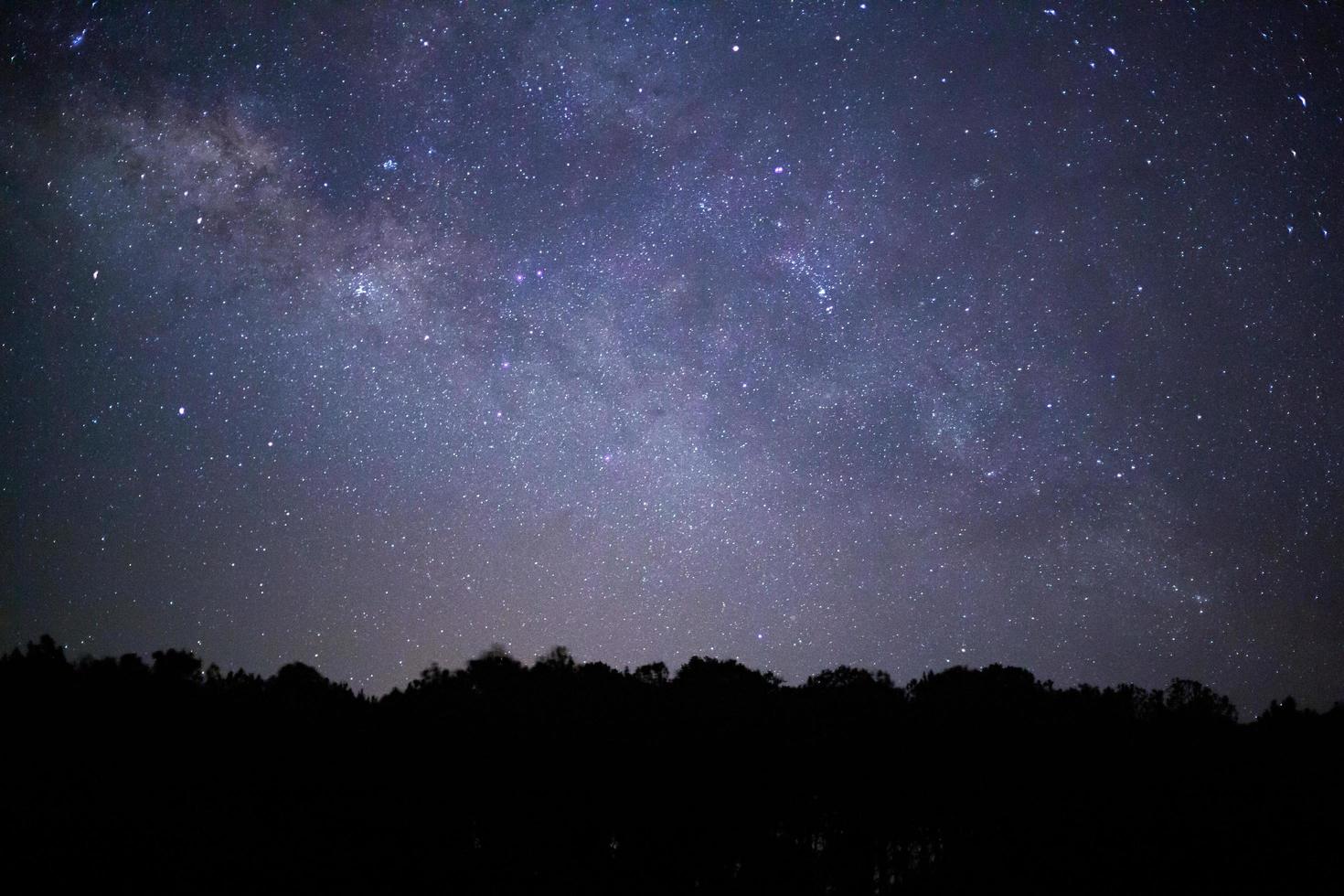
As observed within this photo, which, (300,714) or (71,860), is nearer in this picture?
(71,860)

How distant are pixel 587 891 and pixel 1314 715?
61.4 ft

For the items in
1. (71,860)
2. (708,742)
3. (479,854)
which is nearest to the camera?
(71,860)

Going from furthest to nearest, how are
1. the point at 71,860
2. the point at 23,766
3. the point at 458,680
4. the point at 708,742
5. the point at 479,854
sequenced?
the point at 458,680 < the point at 708,742 < the point at 479,854 < the point at 23,766 < the point at 71,860

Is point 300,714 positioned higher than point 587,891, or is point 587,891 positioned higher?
point 300,714

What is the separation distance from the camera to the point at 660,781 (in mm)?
19500

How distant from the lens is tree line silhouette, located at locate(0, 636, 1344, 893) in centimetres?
1609

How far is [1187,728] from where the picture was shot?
2052 centimetres

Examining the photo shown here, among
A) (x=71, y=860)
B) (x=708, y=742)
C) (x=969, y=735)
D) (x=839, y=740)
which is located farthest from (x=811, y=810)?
(x=71, y=860)

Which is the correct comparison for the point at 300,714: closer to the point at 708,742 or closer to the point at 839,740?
the point at 708,742

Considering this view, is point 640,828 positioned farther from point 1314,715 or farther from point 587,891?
point 1314,715

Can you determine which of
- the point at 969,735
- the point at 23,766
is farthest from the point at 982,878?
the point at 23,766

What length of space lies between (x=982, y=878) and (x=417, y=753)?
13.7m

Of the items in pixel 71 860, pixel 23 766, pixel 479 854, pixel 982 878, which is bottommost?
pixel 982 878

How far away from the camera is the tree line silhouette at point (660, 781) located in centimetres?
1609
